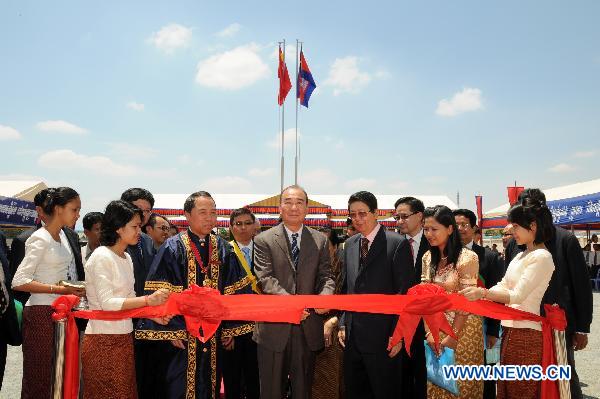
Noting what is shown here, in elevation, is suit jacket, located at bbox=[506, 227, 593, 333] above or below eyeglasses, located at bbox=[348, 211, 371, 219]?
below

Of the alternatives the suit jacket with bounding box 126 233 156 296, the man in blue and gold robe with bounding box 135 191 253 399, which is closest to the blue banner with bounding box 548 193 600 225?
the man in blue and gold robe with bounding box 135 191 253 399

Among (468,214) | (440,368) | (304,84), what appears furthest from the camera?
(304,84)

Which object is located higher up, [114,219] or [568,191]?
[568,191]

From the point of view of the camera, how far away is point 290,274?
3750mm

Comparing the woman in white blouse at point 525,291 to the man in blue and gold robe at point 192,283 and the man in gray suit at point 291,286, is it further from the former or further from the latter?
the man in blue and gold robe at point 192,283

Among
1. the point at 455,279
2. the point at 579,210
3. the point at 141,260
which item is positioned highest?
the point at 579,210

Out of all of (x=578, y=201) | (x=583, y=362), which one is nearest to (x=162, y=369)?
(x=583, y=362)

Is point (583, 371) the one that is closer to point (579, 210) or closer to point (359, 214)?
point (359, 214)

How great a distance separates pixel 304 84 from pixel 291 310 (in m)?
21.4

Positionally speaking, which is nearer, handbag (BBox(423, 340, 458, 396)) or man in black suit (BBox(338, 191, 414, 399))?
handbag (BBox(423, 340, 458, 396))

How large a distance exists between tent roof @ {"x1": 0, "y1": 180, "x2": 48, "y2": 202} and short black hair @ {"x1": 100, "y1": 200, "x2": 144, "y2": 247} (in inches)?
803

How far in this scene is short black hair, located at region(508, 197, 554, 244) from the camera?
338cm

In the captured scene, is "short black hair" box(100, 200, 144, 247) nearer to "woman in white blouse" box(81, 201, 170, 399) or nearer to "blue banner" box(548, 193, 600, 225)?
"woman in white blouse" box(81, 201, 170, 399)

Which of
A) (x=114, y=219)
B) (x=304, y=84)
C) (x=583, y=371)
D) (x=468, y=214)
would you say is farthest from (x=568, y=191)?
(x=114, y=219)
